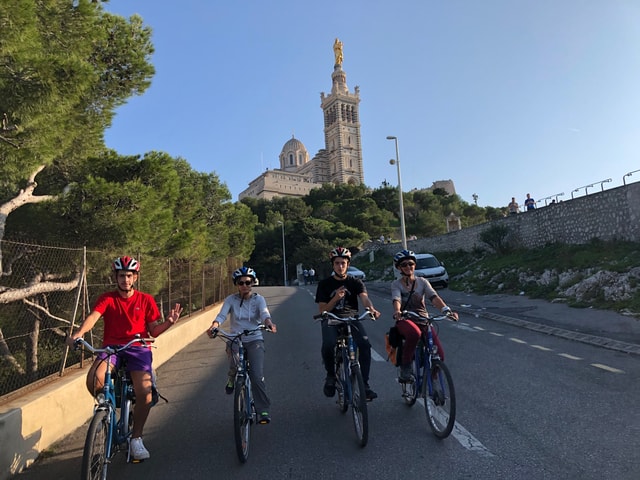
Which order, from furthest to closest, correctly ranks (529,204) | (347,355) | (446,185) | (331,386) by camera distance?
(446,185) → (529,204) → (331,386) → (347,355)

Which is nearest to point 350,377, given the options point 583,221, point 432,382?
point 432,382

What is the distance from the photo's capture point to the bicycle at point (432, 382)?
4176 mm

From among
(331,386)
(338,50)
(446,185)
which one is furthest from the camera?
(338,50)

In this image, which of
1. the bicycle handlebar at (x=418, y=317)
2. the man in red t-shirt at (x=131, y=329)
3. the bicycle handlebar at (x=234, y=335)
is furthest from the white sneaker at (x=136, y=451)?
the bicycle handlebar at (x=418, y=317)

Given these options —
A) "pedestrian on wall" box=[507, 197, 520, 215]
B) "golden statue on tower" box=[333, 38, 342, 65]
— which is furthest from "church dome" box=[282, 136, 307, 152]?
"pedestrian on wall" box=[507, 197, 520, 215]

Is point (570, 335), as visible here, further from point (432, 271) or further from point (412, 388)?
point (432, 271)

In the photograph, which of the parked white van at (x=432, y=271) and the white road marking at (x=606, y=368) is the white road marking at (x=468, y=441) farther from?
the parked white van at (x=432, y=271)

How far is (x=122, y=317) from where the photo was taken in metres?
3.98

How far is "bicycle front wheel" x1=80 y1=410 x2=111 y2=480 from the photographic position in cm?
313

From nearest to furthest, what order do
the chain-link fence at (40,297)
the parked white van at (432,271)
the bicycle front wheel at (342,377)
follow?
the bicycle front wheel at (342,377) → the chain-link fence at (40,297) → the parked white van at (432,271)

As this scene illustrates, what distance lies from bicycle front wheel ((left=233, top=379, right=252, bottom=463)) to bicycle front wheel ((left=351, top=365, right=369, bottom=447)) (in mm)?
1014

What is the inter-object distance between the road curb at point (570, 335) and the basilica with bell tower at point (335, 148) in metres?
142

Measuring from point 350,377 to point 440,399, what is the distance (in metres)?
0.90

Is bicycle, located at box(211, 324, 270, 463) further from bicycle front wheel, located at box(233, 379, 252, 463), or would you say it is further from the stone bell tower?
the stone bell tower
